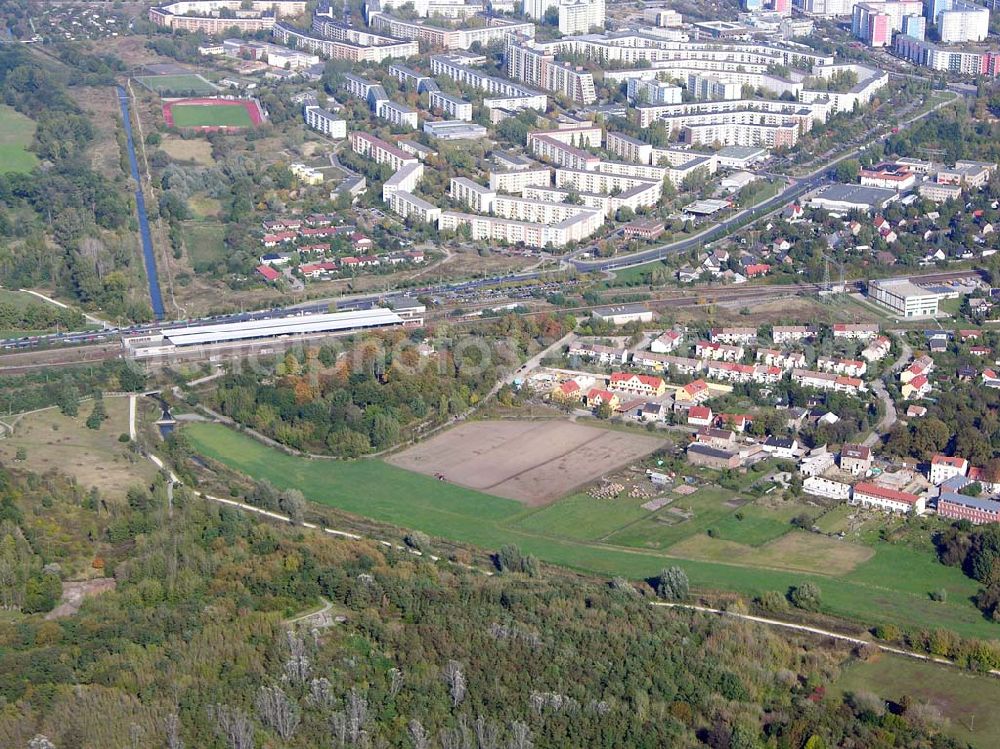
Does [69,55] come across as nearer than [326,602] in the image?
No

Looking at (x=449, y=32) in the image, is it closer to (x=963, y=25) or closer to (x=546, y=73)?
(x=546, y=73)

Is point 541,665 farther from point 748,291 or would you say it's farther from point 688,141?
point 688,141

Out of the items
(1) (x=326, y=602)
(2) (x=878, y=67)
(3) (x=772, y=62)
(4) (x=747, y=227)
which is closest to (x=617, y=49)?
(3) (x=772, y=62)

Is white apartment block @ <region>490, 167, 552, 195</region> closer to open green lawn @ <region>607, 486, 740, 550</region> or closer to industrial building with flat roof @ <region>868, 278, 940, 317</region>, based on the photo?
industrial building with flat roof @ <region>868, 278, 940, 317</region>

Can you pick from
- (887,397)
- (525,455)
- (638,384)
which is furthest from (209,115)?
(887,397)

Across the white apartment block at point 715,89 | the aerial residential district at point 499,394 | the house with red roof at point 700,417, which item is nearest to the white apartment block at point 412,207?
the aerial residential district at point 499,394

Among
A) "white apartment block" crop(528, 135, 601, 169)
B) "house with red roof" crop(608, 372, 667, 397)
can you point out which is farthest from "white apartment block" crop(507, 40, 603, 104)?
"house with red roof" crop(608, 372, 667, 397)
